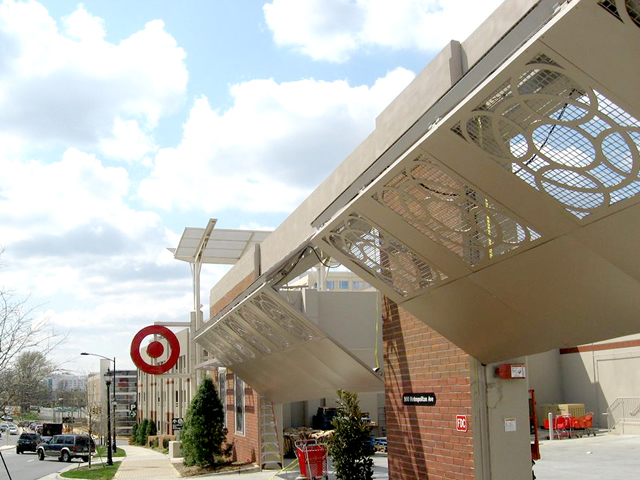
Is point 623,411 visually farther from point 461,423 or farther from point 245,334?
point 461,423

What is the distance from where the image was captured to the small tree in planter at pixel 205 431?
26.1m

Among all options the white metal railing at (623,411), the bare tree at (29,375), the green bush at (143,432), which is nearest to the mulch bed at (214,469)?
the bare tree at (29,375)

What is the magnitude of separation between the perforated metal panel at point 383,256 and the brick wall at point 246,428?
49.4 ft

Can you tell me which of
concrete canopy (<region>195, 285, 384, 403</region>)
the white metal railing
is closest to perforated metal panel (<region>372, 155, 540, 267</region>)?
concrete canopy (<region>195, 285, 384, 403</region>)

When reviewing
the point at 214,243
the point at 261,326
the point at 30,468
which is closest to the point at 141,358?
the point at 214,243

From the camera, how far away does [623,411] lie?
108ft

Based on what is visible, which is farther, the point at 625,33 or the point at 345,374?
the point at 345,374

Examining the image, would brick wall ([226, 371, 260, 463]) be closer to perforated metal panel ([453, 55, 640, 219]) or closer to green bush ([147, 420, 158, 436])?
perforated metal panel ([453, 55, 640, 219])

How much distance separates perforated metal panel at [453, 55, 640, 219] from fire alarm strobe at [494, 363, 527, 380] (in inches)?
154

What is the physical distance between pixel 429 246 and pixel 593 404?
3205 cm

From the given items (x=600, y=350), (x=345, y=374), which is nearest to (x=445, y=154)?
(x=345, y=374)

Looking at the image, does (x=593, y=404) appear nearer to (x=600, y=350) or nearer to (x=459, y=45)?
(x=600, y=350)

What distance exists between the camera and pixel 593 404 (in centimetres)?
3622

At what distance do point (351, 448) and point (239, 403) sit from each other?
14.9 meters
